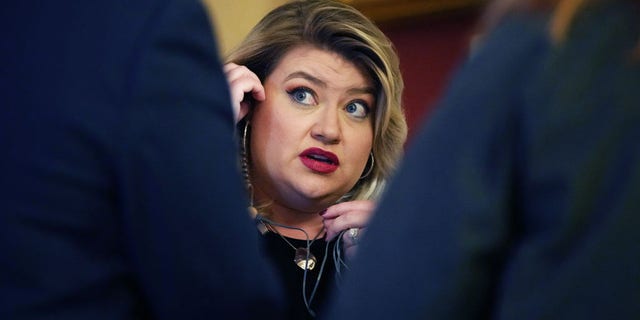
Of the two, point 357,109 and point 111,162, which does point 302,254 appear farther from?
point 111,162

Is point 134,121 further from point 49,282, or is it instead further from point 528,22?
point 528,22

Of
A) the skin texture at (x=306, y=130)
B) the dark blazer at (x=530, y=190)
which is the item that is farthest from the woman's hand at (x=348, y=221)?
the dark blazer at (x=530, y=190)

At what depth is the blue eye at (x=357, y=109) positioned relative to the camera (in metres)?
1.85

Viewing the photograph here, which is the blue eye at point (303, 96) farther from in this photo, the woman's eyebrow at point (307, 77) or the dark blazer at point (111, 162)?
the dark blazer at point (111, 162)

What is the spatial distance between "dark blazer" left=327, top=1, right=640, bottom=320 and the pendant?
97cm

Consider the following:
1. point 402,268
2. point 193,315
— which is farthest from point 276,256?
point 402,268

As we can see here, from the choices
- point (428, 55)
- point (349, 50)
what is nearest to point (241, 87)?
point (349, 50)

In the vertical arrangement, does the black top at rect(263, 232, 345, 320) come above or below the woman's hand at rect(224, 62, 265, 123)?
below

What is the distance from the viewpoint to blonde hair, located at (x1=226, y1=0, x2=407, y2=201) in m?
1.86

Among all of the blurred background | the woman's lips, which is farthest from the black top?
the blurred background

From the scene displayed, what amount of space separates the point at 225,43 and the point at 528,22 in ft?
8.42

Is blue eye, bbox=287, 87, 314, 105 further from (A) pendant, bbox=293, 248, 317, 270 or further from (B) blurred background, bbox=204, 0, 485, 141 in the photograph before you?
(B) blurred background, bbox=204, 0, 485, 141

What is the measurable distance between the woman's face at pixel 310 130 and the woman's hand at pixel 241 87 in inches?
0.9

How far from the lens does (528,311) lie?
2.62 ft
